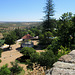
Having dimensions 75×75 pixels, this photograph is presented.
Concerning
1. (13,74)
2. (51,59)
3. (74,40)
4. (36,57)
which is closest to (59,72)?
(51,59)

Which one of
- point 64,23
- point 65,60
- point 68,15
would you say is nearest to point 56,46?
point 64,23

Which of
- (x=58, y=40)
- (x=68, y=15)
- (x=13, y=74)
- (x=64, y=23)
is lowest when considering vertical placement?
(x=13, y=74)

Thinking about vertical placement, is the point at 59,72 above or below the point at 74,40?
above

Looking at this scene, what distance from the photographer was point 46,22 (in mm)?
24594

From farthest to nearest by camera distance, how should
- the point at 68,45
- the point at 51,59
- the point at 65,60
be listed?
the point at 68,45, the point at 51,59, the point at 65,60

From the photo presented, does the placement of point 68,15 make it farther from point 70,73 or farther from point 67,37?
point 70,73

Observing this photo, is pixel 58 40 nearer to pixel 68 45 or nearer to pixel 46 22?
pixel 68 45

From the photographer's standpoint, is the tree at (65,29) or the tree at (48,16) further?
the tree at (48,16)

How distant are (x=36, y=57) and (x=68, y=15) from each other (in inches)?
311

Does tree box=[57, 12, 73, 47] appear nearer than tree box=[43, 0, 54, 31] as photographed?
Yes

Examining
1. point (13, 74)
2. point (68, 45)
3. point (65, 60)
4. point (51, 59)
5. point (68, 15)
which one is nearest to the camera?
point (65, 60)

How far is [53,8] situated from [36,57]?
734 inches

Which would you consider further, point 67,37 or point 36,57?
point 67,37

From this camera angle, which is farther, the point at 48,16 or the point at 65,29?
the point at 48,16
